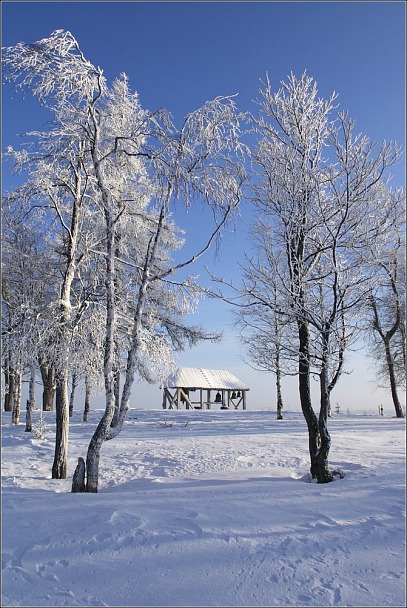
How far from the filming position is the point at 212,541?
3.97 meters

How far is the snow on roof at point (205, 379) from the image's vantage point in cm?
2538

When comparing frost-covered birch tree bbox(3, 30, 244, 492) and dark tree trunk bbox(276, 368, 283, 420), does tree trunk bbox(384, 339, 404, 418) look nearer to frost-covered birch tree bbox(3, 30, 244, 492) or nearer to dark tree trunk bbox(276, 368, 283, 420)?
dark tree trunk bbox(276, 368, 283, 420)

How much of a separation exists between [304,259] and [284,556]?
19.6ft

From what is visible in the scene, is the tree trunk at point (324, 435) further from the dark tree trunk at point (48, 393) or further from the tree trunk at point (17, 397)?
the dark tree trunk at point (48, 393)

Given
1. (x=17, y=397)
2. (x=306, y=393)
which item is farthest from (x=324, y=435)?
(x=17, y=397)

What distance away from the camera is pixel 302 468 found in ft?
27.2

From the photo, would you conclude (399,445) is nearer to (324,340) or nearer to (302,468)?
(302,468)

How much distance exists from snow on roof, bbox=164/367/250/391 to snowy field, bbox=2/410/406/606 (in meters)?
17.4

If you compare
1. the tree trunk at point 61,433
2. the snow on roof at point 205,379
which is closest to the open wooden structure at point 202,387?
the snow on roof at point 205,379

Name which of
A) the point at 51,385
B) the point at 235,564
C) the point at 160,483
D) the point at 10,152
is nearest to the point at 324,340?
the point at 160,483

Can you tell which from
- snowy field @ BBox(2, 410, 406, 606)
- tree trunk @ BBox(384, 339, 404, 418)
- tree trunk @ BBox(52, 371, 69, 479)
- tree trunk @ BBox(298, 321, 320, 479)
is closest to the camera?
snowy field @ BBox(2, 410, 406, 606)

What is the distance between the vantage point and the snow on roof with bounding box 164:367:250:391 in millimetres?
25375

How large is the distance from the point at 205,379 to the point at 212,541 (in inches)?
931

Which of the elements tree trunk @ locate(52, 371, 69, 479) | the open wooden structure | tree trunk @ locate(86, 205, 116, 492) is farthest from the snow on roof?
tree trunk @ locate(86, 205, 116, 492)
